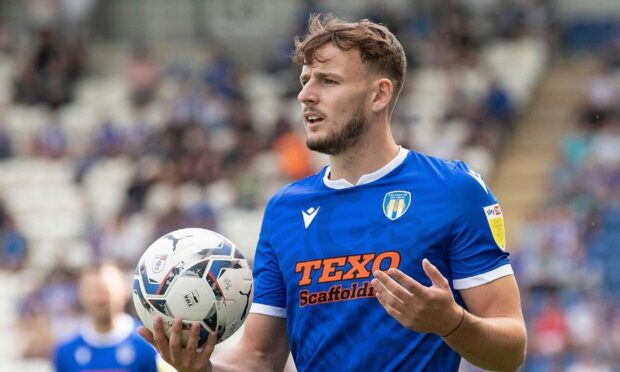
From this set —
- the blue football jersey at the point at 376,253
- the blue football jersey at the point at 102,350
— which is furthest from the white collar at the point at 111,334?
the blue football jersey at the point at 376,253

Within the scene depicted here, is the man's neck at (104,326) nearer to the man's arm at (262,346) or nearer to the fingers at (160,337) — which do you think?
the man's arm at (262,346)

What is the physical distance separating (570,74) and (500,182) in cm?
268

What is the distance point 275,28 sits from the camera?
877 inches

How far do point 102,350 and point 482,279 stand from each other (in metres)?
5.11

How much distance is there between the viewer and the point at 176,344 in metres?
4.60

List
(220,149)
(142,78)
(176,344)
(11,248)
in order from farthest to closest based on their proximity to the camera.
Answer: (142,78) → (220,149) → (11,248) → (176,344)

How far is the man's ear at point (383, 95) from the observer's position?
4910 millimetres

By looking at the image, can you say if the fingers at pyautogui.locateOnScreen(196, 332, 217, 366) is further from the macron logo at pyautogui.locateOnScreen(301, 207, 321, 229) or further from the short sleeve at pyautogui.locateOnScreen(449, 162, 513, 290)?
the short sleeve at pyautogui.locateOnScreen(449, 162, 513, 290)

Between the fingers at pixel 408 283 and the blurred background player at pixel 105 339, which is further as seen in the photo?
the blurred background player at pixel 105 339

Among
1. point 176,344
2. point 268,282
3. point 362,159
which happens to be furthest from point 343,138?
point 176,344

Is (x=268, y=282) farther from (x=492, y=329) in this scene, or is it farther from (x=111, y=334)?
(x=111, y=334)

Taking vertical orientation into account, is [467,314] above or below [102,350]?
above

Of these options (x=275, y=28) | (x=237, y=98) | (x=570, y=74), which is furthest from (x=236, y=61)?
(x=570, y=74)

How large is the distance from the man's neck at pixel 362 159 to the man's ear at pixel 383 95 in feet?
0.45
